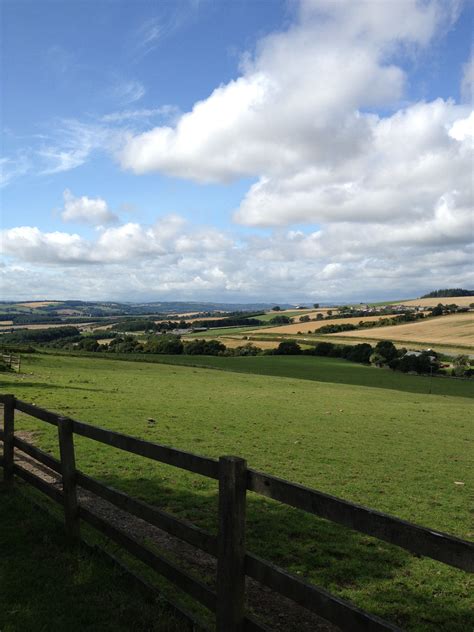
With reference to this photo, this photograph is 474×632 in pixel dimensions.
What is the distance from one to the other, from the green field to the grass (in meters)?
2.52

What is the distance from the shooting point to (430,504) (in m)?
10.5

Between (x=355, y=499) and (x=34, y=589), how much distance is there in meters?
7.14

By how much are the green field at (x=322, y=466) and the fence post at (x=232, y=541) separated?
2.43 meters

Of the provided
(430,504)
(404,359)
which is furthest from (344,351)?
(430,504)

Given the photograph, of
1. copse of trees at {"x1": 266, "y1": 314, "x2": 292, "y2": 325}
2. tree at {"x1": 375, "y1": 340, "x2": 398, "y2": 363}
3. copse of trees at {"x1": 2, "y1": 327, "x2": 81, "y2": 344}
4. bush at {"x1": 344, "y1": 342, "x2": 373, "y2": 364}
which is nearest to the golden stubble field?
copse of trees at {"x1": 266, "y1": 314, "x2": 292, "y2": 325}

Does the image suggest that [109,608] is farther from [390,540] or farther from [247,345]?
[247,345]

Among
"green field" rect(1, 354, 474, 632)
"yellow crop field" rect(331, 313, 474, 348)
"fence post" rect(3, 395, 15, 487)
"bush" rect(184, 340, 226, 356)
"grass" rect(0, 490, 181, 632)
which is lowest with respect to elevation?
"bush" rect(184, 340, 226, 356)

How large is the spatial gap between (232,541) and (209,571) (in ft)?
8.32

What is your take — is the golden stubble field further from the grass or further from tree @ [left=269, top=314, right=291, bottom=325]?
the grass

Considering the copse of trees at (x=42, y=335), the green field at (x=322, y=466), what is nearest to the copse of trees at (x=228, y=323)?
the copse of trees at (x=42, y=335)

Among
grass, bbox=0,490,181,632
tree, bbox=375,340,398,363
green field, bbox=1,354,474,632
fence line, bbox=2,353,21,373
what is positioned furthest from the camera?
tree, bbox=375,340,398,363

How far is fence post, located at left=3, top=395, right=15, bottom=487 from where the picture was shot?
8930 mm

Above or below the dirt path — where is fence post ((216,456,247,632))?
above

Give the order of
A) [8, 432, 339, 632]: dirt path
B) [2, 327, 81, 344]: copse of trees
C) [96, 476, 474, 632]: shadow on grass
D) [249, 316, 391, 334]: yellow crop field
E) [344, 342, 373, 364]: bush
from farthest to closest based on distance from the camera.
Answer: [249, 316, 391, 334]: yellow crop field
[2, 327, 81, 344]: copse of trees
[344, 342, 373, 364]: bush
[96, 476, 474, 632]: shadow on grass
[8, 432, 339, 632]: dirt path
